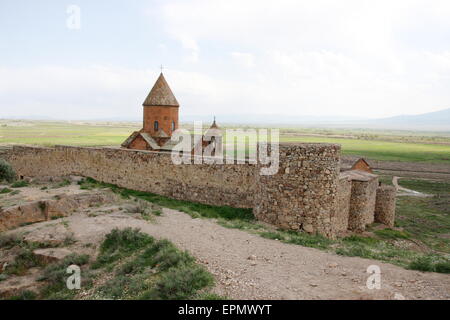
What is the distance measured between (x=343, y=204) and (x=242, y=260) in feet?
25.2

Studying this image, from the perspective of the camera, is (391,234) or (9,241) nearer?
(9,241)

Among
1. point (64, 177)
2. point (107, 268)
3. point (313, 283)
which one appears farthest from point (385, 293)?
point (64, 177)

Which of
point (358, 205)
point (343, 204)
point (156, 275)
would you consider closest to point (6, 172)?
point (156, 275)

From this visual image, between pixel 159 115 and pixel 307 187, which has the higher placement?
pixel 159 115

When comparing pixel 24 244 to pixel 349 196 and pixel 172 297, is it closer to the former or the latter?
pixel 172 297

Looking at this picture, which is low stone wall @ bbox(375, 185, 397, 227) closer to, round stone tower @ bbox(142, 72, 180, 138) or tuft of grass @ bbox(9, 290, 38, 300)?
round stone tower @ bbox(142, 72, 180, 138)

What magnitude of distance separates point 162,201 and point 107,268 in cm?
582

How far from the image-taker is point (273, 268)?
5.95 meters

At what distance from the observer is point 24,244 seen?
7.90 meters

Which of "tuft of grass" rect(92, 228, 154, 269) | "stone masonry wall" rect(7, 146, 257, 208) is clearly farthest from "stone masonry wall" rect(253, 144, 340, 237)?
"tuft of grass" rect(92, 228, 154, 269)

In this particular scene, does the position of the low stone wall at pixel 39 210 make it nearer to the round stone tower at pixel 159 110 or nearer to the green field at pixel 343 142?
the round stone tower at pixel 159 110

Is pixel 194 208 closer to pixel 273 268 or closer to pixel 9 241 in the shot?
pixel 9 241

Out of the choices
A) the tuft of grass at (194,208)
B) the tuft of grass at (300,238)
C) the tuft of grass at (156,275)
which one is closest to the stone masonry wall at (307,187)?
the tuft of grass at (300,238)

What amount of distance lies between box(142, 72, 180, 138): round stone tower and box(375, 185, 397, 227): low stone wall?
12.0 metres
